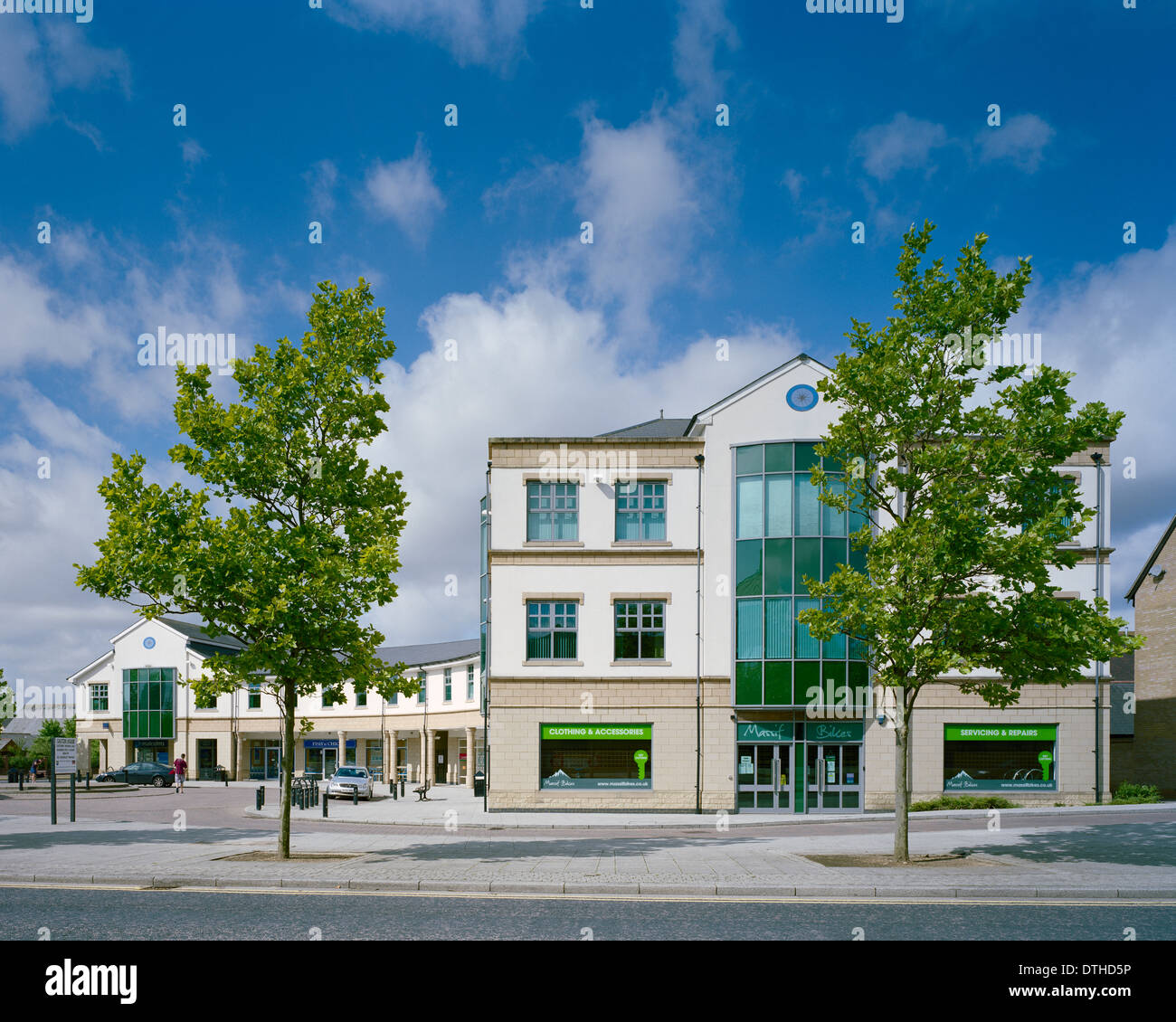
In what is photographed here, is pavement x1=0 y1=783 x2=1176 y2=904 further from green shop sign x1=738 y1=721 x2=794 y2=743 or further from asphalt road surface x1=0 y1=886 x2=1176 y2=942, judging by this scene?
green shop sign x1=738 y1=721 x2=794 y2=743

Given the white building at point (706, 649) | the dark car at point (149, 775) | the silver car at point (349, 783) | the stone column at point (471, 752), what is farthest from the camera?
the dark car at point (149, 775)

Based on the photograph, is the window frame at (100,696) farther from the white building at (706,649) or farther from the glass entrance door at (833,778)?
the glass entrance door at (833,778)

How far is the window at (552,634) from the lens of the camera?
104 ft

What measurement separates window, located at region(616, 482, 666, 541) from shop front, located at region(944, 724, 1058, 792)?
11.2 m

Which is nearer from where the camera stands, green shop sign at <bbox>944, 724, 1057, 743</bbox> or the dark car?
green shop sign at <bbox>944, 724, 1057, 743</bbox>

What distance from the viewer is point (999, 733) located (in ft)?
104

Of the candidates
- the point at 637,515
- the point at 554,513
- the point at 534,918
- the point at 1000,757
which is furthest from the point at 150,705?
the point at 534,918

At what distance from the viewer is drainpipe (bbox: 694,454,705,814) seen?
3081 cm

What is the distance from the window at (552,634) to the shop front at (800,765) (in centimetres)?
604

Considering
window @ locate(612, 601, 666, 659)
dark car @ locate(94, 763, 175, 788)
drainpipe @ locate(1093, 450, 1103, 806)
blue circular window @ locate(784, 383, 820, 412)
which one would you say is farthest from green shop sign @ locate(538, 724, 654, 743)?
dark car @ locate(94, 763, 175, 788)

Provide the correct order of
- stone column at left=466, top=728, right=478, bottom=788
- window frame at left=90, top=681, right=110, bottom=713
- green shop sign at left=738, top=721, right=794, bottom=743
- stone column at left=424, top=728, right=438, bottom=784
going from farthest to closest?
window frame at left=90, top=681, right=110, bottom=713
stone column at left=424, top=728, right=438, bottom=784
stone column at left=466, top=728, right=478, bottom=788
green shop sign at left=738, top=721, right=794, bottom=743

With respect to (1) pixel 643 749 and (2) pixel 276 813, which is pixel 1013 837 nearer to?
(1) pixel 643 749

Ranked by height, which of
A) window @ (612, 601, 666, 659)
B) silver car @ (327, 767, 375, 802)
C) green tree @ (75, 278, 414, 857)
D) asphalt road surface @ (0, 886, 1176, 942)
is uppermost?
green tree @ (75, 278, 414, 857)

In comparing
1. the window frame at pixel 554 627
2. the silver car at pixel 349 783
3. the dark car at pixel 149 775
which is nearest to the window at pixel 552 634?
the window frame at pixel 554 627
